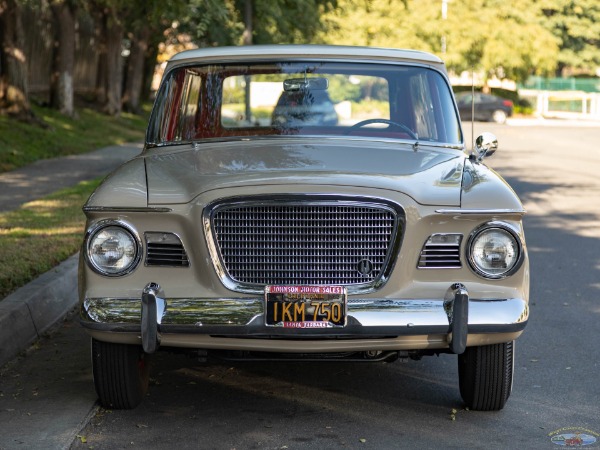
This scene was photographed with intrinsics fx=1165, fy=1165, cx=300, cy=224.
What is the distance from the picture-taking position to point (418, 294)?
5.19 meters

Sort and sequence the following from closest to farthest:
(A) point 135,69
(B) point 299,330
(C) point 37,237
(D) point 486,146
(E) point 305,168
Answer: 1. (B) point 299,330
2. (E) point 305,168
3. (D) point 486,146
4. (C) point 37,237
5. (A) point 135,69

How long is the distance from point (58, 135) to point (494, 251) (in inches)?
811

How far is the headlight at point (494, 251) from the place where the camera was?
5.26m

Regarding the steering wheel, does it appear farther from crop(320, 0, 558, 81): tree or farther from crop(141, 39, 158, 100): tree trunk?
crop(320, 0, 558, 81): tree

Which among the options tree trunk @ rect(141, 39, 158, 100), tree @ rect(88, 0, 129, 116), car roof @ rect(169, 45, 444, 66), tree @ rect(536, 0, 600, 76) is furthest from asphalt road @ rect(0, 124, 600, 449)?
tree @ rect(536, 0, 600, 76)

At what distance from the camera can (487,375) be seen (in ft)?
18.2

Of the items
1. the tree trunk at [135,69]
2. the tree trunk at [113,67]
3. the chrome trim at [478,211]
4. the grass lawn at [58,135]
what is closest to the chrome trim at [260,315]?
the chrome trim at [478,211]

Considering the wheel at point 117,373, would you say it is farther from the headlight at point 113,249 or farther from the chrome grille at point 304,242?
the chrome grille at point 304,242

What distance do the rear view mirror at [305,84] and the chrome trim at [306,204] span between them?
174 cm

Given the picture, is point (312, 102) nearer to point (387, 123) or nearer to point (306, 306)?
point (387, 123)

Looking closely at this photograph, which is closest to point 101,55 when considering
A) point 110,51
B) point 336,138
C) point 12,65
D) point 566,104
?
point 110,51

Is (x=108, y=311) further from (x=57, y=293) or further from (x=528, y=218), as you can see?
(x=528, y=218)

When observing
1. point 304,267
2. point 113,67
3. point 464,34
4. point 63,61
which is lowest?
point 464,34

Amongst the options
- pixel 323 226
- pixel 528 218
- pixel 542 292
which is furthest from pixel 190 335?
pixel 528 218
